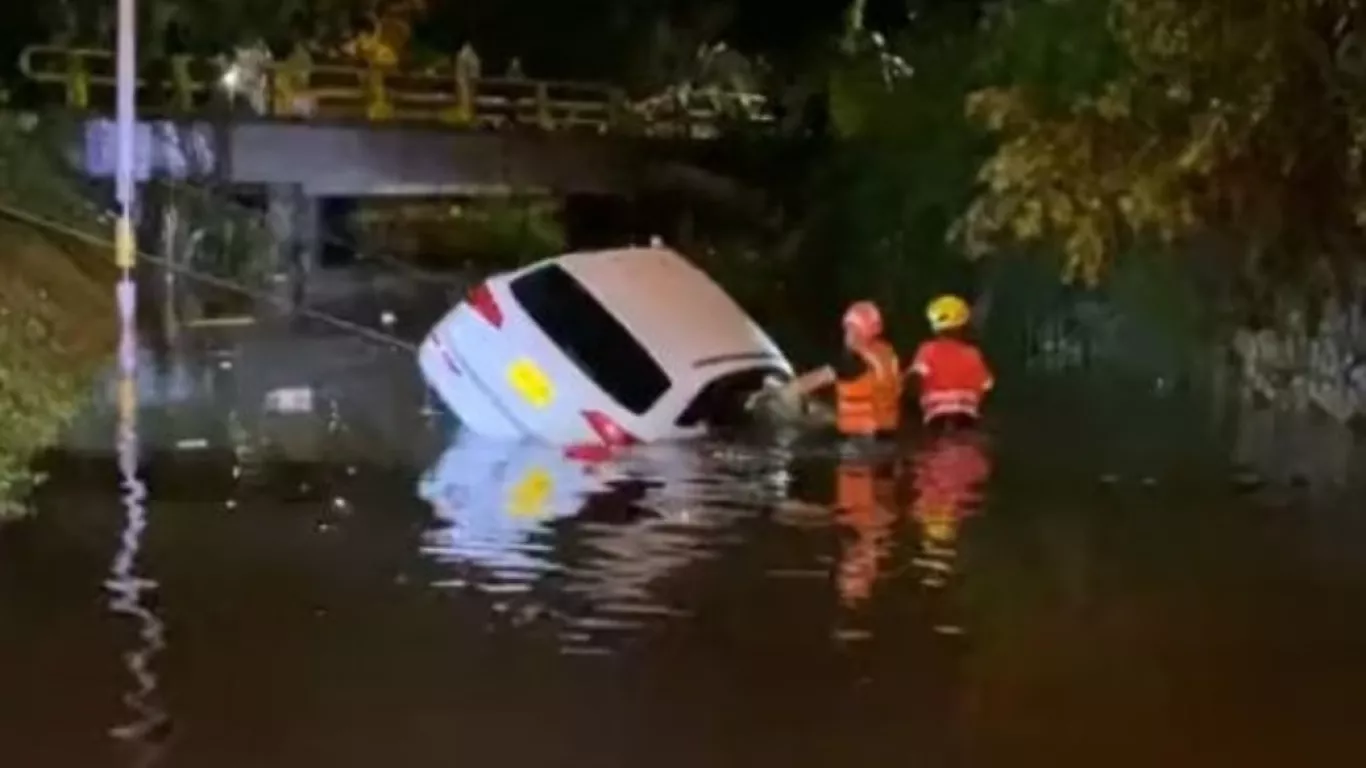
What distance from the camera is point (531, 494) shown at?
1397 cm

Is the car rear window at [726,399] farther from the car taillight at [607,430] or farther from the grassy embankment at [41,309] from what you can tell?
the grassy embankment at [41,309]

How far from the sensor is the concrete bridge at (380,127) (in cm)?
2383

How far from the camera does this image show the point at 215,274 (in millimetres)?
24781

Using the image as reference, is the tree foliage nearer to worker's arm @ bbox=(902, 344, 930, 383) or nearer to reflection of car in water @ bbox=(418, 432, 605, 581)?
worker's arm @ bbox=(902, 344, 930, 383)

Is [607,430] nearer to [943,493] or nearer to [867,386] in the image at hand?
[867,386]

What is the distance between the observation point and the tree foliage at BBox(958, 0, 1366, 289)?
1666 cm

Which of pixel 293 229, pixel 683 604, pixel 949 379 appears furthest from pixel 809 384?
pixel 293 229

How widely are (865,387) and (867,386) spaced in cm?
1

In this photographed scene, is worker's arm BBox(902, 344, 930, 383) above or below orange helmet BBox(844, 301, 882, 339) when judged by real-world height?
below

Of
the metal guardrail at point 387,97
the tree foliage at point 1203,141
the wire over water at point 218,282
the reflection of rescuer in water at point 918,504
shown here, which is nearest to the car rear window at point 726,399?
Answer: the reflection of rescuer in water at point 918,504

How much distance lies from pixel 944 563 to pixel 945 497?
2.01 m

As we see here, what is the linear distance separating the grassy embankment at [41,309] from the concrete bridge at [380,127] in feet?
2.10

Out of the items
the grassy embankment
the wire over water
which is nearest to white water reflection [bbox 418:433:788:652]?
the grassy embankment

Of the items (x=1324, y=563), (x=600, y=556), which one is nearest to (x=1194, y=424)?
(x=1324, y=563)
